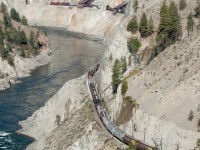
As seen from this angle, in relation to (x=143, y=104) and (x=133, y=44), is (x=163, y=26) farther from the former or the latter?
(x=143, y=104)

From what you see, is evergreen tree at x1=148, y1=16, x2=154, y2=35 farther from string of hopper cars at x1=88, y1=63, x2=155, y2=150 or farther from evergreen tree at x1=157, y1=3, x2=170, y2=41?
string of hopper cars at x1=88, y1=63, x2=155, y2=150

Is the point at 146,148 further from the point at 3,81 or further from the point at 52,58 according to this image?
the point at 52,58

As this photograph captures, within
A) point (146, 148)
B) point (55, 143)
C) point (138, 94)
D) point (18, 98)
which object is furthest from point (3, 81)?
point (146, 148)

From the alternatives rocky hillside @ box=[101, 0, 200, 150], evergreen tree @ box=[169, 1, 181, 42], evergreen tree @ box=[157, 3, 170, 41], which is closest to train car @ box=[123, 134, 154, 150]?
rocky hillside @ box=[101, 0, 200, 150]

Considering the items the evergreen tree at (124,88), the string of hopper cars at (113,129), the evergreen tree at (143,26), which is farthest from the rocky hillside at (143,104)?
the string of hopper cars at (113,129)

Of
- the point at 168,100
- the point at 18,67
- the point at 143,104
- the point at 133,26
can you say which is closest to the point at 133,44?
the point at 133,26

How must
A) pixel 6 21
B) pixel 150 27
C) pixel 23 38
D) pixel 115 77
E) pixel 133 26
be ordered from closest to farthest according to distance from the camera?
pixel 115 77
pixel 150 27
pixel 133 26
pixel 23 38
pixel 6 21

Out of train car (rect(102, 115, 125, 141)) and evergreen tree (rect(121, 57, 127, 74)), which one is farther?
evergreen tree (rect(121, 57, 127, 74))
